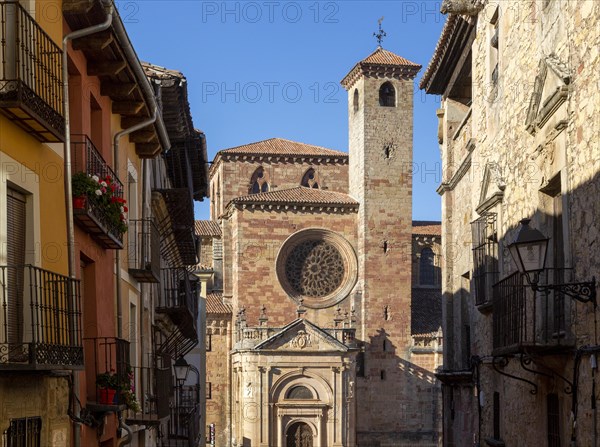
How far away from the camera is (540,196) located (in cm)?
1216

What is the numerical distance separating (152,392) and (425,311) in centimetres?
4326

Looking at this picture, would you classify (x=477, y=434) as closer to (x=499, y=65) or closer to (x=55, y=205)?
(x=499, y=65)

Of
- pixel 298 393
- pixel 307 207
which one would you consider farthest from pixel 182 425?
pixel 307 207

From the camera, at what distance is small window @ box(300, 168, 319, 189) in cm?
6469

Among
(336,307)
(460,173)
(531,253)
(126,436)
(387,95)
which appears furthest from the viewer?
(387,95)

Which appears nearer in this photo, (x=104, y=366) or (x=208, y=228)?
(x=104, y=366)

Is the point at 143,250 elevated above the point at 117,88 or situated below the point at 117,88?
below

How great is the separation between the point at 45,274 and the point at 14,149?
0.99m

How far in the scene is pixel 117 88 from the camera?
13.0 m

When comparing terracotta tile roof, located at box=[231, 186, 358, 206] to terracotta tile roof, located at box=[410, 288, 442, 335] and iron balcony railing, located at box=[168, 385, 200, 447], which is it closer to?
terracotta tile roof, located at box=[410, 288, 442, 335]

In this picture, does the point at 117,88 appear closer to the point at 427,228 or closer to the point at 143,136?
the point at 143,136

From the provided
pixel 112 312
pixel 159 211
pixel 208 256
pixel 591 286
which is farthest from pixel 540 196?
pixel 208 256

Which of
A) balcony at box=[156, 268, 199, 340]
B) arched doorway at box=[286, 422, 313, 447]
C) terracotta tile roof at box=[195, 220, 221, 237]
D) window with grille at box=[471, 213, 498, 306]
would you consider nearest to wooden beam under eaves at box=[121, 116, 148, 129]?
window with grille at box=[471, 213, 498, 306]

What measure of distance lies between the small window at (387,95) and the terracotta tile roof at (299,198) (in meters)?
5.00
